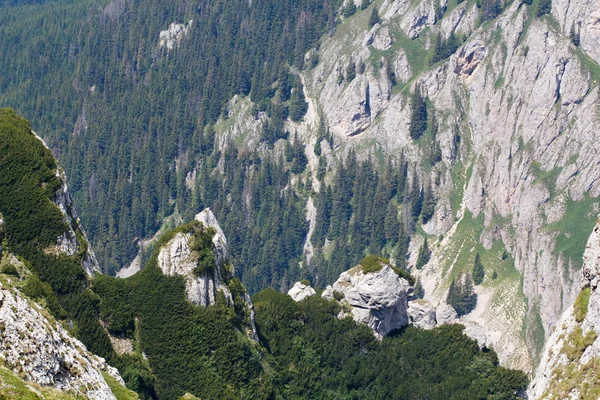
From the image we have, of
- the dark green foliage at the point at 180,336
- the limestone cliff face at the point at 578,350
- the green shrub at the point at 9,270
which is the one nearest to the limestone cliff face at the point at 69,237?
the dark green foliage at the point at 180,336

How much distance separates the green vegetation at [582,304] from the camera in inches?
2780

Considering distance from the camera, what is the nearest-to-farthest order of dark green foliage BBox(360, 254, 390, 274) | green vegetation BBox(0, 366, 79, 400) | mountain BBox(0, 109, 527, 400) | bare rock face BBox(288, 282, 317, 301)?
1. green vegetation BBox(0, 366, 79, 400)
2. mountain BBox(0, 109, 527, 400)
3. dark green foliage BBox(360, 254, 390, 274)
4. bare rock face BBox(288, 282, 317, 301)

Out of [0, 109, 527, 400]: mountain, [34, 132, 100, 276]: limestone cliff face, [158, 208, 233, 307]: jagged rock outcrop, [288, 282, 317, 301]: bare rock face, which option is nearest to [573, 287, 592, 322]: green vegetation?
[0, 109, 527, 400]: mountain

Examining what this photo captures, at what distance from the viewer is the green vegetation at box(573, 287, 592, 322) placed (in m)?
70.6

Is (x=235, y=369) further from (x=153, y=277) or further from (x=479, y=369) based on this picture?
(x=479, y=369)

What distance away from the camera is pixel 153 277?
128 meters

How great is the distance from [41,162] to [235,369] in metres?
35.9

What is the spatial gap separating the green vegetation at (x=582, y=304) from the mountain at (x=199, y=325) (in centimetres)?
4647

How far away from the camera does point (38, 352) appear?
5403cm

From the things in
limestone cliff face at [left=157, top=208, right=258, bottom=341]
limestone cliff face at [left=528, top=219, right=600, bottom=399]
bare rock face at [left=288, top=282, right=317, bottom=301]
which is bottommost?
limestone cliff face at [left=528, top=219, right=600, bottom=399]

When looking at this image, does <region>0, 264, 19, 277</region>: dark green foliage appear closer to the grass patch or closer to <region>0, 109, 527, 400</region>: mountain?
<region>0, 109, 527, 400</region>: mountain

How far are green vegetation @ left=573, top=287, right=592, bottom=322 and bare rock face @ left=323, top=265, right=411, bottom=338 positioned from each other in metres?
87.5

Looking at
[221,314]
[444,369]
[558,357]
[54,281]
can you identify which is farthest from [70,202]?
[558,357]

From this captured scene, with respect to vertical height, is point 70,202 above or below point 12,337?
above
